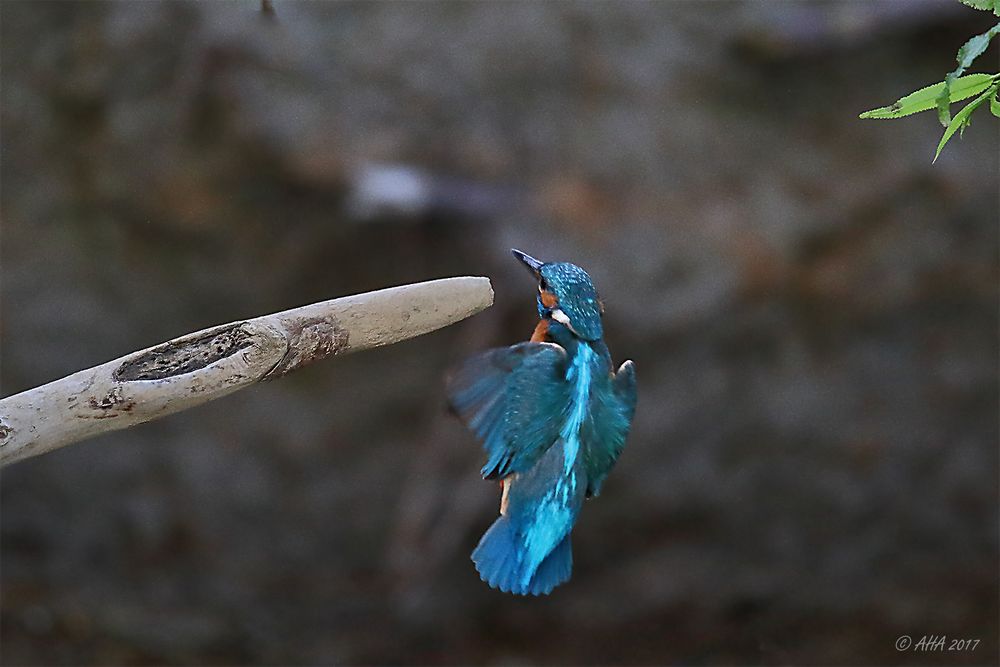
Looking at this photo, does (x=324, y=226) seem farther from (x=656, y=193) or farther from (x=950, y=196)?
(x=950, y=196)

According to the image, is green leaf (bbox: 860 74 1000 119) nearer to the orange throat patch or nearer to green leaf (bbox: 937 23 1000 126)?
green leaf (bbox: 937 23 1000 126)

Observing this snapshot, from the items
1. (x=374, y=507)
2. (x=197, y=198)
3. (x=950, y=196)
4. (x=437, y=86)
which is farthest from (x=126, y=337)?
(x=950, y=196)

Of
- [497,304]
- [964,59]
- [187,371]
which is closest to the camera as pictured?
[964,59]

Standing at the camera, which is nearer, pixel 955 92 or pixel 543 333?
pixel 955 92

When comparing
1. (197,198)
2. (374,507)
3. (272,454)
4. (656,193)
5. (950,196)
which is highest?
(197,198)

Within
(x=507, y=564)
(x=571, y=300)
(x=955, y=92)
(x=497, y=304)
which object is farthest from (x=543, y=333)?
(x=497, y=304)

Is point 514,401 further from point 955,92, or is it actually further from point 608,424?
point 955,92

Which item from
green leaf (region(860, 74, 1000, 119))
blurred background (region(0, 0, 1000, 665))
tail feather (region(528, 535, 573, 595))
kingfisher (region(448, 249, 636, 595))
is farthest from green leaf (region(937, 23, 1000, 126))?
blurred background (region(0, 0, 1000, 665))
